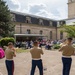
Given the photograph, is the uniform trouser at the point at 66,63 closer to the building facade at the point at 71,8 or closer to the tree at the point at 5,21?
the tree at the point at 5,21

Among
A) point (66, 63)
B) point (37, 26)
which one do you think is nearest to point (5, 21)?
point (37, 26)

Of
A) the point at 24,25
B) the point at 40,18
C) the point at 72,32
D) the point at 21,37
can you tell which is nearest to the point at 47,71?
the point at 72,32

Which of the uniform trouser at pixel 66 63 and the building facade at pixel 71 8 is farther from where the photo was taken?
the building facade at pixel 71 8

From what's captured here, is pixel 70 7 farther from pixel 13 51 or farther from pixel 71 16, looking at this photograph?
pixel 13 51

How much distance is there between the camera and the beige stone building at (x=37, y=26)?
56.5m

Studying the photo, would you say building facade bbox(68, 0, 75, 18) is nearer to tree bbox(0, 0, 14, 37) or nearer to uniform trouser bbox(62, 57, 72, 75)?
tree bbox(0, 0, 14, 37)

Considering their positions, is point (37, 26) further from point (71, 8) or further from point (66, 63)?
point (66, 63)

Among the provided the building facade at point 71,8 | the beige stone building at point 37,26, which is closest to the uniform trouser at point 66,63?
the beige stone building at point 37,26

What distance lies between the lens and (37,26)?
63.4 metres

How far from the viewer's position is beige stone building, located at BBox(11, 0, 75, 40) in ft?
185

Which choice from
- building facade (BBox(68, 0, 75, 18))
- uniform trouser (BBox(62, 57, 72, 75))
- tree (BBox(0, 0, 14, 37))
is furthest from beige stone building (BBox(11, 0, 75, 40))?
uniform trouser (BBox(62, 57, 72, 75))

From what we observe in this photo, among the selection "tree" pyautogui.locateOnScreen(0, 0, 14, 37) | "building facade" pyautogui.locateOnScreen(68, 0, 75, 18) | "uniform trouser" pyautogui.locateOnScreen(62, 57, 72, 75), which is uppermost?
"building facade" pyautogui.locateOnScreen(68, 0, 75, 18)

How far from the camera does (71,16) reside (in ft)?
235

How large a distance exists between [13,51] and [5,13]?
27.6m
